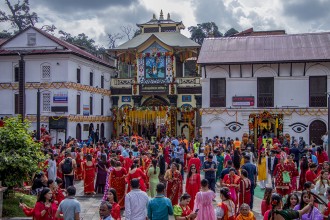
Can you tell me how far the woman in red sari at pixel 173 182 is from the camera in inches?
506

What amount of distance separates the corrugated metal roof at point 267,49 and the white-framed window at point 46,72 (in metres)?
11.5

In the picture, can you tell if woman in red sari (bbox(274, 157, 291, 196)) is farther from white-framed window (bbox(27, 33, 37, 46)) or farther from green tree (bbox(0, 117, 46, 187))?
white-framed window (bbox(27, 33, 37, 46))

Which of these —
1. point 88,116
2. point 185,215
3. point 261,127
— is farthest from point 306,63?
point 185,215

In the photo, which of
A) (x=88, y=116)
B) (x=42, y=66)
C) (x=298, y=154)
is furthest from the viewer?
(x=88, y=116)

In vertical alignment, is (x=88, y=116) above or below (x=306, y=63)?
below

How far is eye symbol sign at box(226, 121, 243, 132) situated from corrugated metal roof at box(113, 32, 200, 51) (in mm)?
9820

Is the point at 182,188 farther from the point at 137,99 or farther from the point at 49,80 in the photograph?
the point at 137,99

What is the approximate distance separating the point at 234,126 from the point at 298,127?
432cm

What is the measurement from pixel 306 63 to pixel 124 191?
2127cm

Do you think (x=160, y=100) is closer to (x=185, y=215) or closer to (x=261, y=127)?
(x=261, y=127)

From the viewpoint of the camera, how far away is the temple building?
37.9 m

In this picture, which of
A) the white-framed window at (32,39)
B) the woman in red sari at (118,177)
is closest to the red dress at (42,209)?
the woman in red sari at (118,177)

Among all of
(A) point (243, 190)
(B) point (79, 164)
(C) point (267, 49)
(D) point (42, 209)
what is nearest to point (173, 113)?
(C) point (267, 49)

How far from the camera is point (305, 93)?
31.6m
